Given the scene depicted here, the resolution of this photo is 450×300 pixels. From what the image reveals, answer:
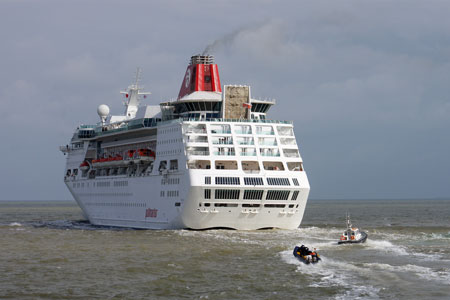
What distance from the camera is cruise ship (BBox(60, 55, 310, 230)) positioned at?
52.9 m

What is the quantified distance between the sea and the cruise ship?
1.86m

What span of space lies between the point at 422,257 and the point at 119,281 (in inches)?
700

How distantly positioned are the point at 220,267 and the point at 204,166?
61.9ft

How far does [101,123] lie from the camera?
3073 inches

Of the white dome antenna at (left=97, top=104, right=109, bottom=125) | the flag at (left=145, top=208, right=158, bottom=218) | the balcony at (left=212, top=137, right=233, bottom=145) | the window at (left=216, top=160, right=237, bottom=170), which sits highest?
the white dome antenna at (left=97, top=104, right=109, bottom=125)

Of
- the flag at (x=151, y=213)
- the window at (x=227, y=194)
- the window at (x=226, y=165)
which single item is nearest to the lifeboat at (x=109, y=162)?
the flag at (x=151, y=213)

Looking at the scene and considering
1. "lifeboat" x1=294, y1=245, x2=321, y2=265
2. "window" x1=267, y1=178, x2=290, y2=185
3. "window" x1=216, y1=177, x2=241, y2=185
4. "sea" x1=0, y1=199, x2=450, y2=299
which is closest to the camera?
"sea" x1=0, y1=199, x2=450, y2=299

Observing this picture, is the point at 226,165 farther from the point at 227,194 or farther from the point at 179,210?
the point at 179,210

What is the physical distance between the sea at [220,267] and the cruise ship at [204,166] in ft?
6.11

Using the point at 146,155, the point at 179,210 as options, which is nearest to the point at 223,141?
the point at 179,210

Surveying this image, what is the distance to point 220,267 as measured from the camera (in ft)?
121

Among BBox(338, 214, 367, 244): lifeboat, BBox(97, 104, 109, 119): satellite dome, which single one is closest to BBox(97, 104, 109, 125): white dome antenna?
BBox(97, 104, 109, 119): satellite dome

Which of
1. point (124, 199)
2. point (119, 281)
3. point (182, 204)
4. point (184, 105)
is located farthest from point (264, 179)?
point (119, 281)

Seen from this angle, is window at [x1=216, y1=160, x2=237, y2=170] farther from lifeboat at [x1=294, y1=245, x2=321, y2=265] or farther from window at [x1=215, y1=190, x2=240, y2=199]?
lifeboat at [x1=294, y1=245, x2=321, y2=265]
